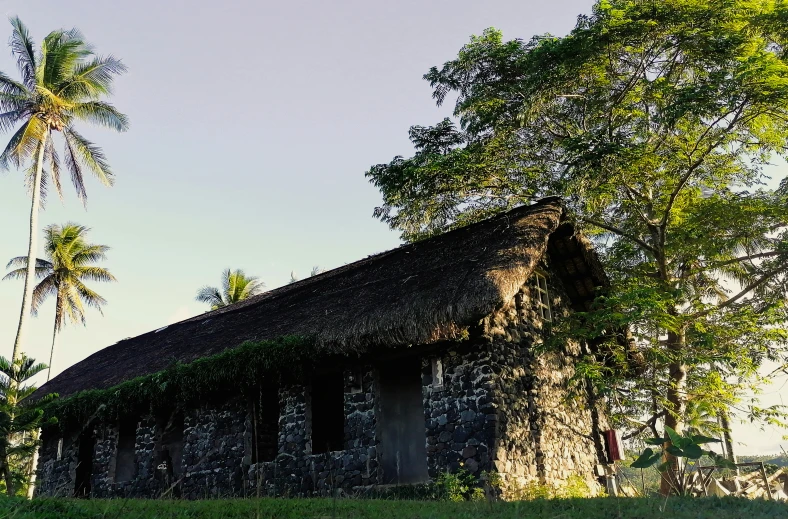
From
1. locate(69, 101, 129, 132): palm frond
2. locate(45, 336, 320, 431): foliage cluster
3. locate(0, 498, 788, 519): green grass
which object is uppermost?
locate(69, 101, 129, 132): palm frond

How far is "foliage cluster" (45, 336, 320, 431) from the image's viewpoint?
11039mm

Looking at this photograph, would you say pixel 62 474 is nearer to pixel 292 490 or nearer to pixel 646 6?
pixel 292 490

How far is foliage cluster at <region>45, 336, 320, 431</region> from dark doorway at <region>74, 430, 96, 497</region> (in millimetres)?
865

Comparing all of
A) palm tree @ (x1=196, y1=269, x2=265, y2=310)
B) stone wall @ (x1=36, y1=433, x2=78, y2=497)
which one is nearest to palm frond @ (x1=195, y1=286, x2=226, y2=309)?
palm tree @ (x1=196, y1=269, x2=265, y2=310)

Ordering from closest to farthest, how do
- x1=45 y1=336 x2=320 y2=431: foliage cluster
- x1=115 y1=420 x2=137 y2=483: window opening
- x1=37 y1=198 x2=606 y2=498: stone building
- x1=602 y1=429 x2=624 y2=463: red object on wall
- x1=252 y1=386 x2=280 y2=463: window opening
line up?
x1=37 y1=198 x2=606 y2=498: stone building, x1=45 y1=336 x2=320 y2=431: foliage cluster, x1=252 y1=386 x2=280 y2=463: window opening, x1=602 y1=429 x2=624 y2=463: red object on wall, x1=115 y1=420 x2=137 y2=483: window opening

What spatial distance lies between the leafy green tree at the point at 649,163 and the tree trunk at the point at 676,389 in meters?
0.04

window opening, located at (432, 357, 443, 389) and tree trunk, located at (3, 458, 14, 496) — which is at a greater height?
window opening, located at (432, 357, 443, 389)

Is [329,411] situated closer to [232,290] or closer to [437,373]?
[437,373]

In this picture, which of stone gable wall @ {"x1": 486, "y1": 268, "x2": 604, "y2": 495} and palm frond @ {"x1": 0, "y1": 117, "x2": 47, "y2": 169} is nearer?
stone gable wall @ {"x1": 486, "y1": 268, "x2": 604, "y2": 495}

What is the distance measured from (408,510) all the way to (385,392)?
648 cm

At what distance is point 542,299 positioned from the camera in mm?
12836

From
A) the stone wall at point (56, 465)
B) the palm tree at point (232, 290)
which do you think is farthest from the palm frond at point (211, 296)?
the stone wall at point (56, 465)

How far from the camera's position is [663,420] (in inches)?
524

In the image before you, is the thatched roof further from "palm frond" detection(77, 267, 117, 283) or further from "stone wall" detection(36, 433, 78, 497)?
"palm frond" detection(77, 267, 117, 283)
